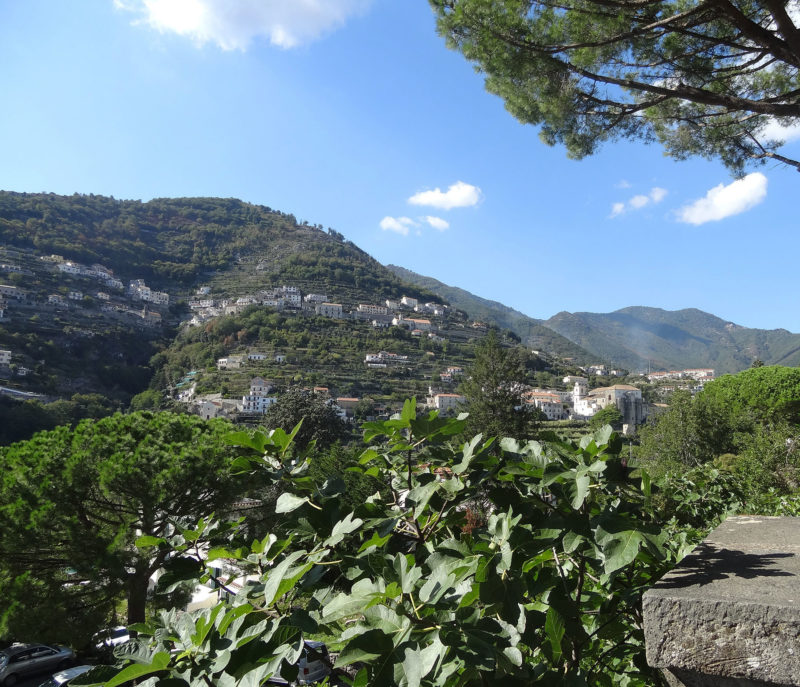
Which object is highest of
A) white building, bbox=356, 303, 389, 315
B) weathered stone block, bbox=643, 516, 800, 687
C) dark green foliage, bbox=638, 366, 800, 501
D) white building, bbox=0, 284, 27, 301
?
white building, bbox=356, 303, 389, 315

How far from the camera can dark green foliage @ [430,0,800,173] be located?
5.09 meters

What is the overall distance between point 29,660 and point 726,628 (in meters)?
15.0

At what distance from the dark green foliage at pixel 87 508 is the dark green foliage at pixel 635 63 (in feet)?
18.4

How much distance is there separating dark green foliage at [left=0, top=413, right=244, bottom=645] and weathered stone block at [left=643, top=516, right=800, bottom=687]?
5789mm

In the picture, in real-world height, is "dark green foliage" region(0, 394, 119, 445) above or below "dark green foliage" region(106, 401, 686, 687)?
below

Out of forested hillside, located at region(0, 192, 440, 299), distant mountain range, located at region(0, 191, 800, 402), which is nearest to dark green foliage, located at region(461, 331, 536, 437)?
distant mountain range, located at region(0, 191, 800, 402)

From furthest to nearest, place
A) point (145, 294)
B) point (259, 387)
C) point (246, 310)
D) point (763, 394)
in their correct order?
point (145, 294), point (246, 310), point (259, 387), point (763, 394)

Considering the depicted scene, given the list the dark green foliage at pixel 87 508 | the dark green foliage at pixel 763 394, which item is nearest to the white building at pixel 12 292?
the dark green foliage at pixel 87 508

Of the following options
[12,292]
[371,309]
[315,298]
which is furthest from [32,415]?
[371,309]

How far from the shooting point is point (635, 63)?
5797 mm

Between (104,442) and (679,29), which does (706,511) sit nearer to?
(679,29)

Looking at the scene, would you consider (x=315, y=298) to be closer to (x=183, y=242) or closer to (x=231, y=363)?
(x=231, y=363)

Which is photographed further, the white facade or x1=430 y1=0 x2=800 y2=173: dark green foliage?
the white facade

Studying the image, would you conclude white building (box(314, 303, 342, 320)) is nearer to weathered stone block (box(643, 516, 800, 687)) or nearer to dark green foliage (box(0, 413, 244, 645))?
dark green foliage (box(0, 413, 244, 645))
